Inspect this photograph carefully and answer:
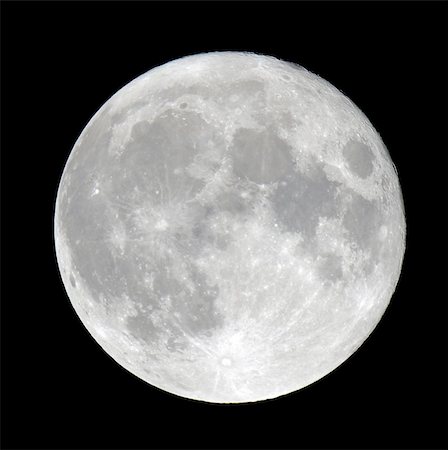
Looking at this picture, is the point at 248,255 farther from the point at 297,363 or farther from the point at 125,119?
the point at 125,119

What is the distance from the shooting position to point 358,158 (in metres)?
5.03

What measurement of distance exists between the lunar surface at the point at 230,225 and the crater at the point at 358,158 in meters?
0.01

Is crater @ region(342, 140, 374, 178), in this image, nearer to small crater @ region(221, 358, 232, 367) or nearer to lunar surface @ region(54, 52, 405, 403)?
lunar surface @ region(54, 52, 405, 403)

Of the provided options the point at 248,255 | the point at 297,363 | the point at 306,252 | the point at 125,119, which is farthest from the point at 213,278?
the point at 125,119

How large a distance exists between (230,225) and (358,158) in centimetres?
109

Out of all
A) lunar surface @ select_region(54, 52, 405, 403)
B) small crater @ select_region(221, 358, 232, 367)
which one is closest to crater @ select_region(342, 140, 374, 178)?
lunar surface @ select_region(54, 52, 405, 403)

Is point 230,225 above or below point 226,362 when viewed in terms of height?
above

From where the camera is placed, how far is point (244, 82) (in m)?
4.98

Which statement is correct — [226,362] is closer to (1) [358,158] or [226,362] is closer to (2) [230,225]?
(2) [230,225]

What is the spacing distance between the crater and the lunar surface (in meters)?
0.01

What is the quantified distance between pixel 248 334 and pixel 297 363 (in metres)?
0.53

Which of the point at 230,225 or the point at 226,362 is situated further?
the point at 226,362

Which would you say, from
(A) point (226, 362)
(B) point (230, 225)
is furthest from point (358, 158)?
(A) point (226, 362)

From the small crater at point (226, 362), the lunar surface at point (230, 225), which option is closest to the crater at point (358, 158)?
the lunar surface at point (230, 225)
